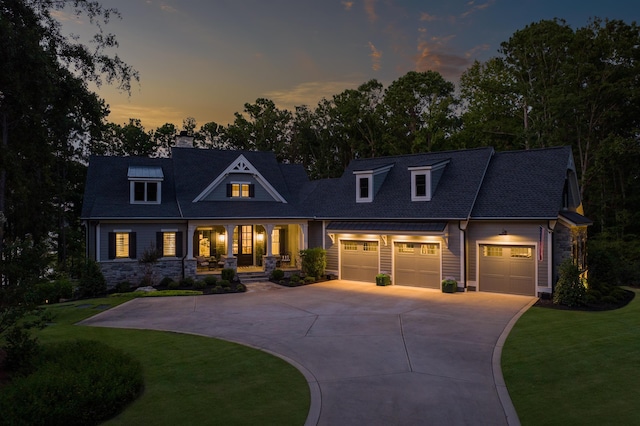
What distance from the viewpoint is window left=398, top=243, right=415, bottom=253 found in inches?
862

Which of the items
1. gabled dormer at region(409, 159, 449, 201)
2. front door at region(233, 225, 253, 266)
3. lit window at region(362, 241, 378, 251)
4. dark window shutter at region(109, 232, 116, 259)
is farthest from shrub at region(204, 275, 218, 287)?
gabled dormer at region(409, 159, 449, 201)

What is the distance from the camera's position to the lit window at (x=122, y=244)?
23.2 metres

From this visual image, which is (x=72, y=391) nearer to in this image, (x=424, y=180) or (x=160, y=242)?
(x=160, y=242)

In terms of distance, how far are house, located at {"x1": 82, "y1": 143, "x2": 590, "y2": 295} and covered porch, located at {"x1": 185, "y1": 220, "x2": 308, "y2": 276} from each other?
0.22 feet

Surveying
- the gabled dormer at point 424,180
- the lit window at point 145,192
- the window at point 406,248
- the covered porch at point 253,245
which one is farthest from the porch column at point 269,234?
the gabled dormer at point 424,180

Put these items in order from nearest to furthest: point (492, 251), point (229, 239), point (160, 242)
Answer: point (492, 251) < point (160, 242) < point (229, 239)

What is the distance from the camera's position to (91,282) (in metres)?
21.2

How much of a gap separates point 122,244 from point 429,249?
16.4m

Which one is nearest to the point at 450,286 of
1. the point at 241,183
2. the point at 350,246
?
the point at 350,246

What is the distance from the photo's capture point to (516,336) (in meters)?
12.7

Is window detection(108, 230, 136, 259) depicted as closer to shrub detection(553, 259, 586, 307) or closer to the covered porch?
the covered porch

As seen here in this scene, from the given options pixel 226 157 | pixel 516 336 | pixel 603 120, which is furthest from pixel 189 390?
pixel 603 120

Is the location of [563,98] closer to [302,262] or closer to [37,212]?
[302,262]

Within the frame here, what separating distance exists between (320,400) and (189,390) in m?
2.67
